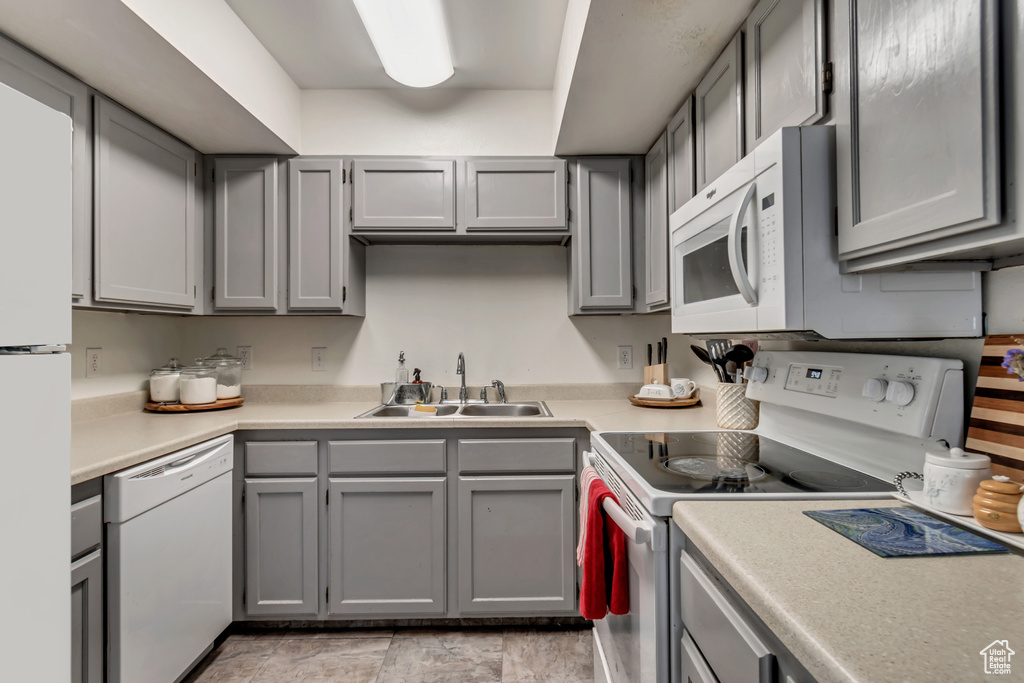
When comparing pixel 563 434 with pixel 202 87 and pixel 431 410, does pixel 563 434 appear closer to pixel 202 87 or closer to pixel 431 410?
pixel 431 410

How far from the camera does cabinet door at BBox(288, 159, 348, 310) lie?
7.43 ft

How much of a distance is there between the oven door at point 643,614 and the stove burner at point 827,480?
351mm

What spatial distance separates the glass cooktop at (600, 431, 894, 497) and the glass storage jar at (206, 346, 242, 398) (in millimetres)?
1845

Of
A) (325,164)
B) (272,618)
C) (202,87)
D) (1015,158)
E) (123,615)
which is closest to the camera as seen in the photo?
(1015,158)

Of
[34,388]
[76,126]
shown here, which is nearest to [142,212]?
[76,126]

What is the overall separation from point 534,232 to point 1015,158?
5.81 ft

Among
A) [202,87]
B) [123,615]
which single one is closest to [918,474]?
[123,615]

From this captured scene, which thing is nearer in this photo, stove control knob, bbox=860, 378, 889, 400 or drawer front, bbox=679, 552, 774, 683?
drawer front, bbox=679, 552, 774, 683

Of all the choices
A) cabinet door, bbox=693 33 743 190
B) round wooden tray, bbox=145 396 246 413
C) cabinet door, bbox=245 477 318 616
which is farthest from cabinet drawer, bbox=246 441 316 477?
cabinet door, bbox=693 33 743 190

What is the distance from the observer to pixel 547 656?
1.83 m

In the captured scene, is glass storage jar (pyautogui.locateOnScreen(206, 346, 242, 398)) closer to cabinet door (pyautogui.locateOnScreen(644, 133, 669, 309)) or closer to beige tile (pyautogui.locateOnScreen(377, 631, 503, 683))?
beige tile (pyautogui.locateOnScreen(377, 631, 503, 683))

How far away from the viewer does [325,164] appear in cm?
227

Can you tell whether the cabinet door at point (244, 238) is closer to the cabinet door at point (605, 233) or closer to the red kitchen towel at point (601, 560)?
the cabinet door at point (605, 233)

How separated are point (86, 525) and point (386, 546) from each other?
990mm
